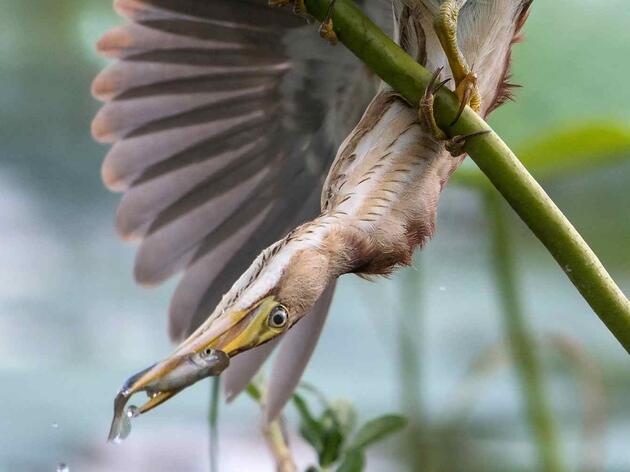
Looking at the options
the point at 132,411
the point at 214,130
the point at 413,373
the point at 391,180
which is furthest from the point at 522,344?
the point at 132,411

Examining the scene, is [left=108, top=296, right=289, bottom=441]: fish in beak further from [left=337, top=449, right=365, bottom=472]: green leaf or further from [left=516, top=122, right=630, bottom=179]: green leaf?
[left=516, top=122, right=630, bottom=179]: green leaf

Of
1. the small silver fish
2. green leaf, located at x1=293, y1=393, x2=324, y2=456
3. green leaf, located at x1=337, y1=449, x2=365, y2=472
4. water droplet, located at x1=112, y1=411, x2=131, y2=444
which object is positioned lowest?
water droplet, located at x1=112, y1=411, x2=131, y2=444

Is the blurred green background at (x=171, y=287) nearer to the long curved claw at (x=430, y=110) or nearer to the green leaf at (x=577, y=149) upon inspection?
the green leaf at (x=577, y=149)

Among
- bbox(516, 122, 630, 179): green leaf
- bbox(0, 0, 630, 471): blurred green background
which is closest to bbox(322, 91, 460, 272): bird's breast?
bbox(516, 122, 630, 179): green leaf

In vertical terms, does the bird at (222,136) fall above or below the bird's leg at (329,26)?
above

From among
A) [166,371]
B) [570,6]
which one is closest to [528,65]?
[570,6]

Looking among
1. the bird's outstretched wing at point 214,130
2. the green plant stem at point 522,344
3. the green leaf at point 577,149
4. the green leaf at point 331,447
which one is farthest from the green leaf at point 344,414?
the green leaf at point 577,149
